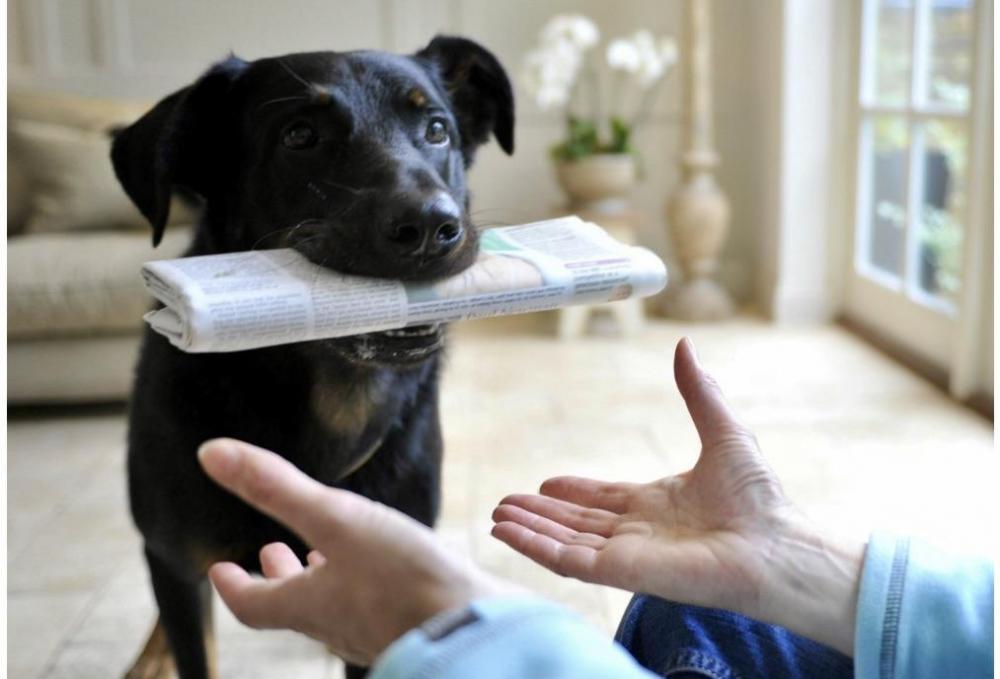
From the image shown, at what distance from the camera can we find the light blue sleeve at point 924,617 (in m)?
0.81

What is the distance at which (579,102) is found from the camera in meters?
4.71

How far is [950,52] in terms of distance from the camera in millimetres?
3271

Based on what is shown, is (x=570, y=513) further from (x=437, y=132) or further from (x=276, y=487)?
(x=437, y=132)

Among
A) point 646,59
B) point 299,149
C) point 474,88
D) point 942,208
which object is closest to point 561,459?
point 474,88

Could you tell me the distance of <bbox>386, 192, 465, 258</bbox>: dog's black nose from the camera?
107 cm

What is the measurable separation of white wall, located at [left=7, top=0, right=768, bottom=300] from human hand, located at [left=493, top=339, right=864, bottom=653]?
3513 mm

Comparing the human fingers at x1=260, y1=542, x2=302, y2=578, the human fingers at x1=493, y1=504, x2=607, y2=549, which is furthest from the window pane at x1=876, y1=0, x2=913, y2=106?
the human fingers at x1=260, y1=542, x2=302, y2=578

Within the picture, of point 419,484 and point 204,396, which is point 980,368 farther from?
point 204,396

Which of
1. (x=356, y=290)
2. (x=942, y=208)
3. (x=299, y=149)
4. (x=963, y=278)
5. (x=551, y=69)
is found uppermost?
(x=551, y=69)

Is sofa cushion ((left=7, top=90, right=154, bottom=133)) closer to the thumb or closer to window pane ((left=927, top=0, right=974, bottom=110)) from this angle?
window pane ((left=927, top=0, right=974, bottom=110))

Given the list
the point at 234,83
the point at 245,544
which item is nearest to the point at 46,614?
the point at 245,544

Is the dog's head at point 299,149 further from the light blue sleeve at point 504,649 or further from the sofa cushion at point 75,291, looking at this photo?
the sofa cushion at point 75,291

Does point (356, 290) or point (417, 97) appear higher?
point (417, 97)

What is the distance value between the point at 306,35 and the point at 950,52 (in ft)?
→ 8.51
